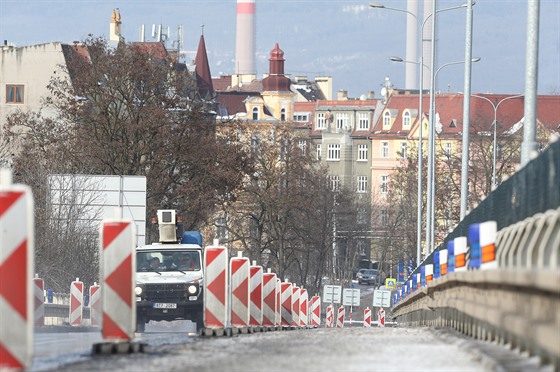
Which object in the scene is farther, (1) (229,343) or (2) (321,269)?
(2) (321,269)

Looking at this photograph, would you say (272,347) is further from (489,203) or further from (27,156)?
(27,156)

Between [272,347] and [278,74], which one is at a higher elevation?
[278,74]

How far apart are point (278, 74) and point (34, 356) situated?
181640mm

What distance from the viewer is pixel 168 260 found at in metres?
37.0

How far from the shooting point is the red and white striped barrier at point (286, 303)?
39.8m

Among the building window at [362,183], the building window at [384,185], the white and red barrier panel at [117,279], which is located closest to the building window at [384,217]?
the building window at [384,185]

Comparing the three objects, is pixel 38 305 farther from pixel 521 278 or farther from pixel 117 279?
pixel 521 278

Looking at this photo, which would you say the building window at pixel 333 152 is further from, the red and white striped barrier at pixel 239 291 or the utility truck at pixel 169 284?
the red and white striped barrier at pixel 239 291

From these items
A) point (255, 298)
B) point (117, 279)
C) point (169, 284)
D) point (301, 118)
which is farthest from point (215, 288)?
point (301, 118)

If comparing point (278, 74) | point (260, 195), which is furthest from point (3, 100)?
point (278, 74)

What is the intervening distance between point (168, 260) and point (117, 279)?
64.5ft

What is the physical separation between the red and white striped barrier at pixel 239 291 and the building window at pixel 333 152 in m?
155

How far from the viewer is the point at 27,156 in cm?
6931

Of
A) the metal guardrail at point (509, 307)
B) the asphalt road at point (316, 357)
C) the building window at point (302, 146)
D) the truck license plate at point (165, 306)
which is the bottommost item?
the truck license plate at point (165, 306)
